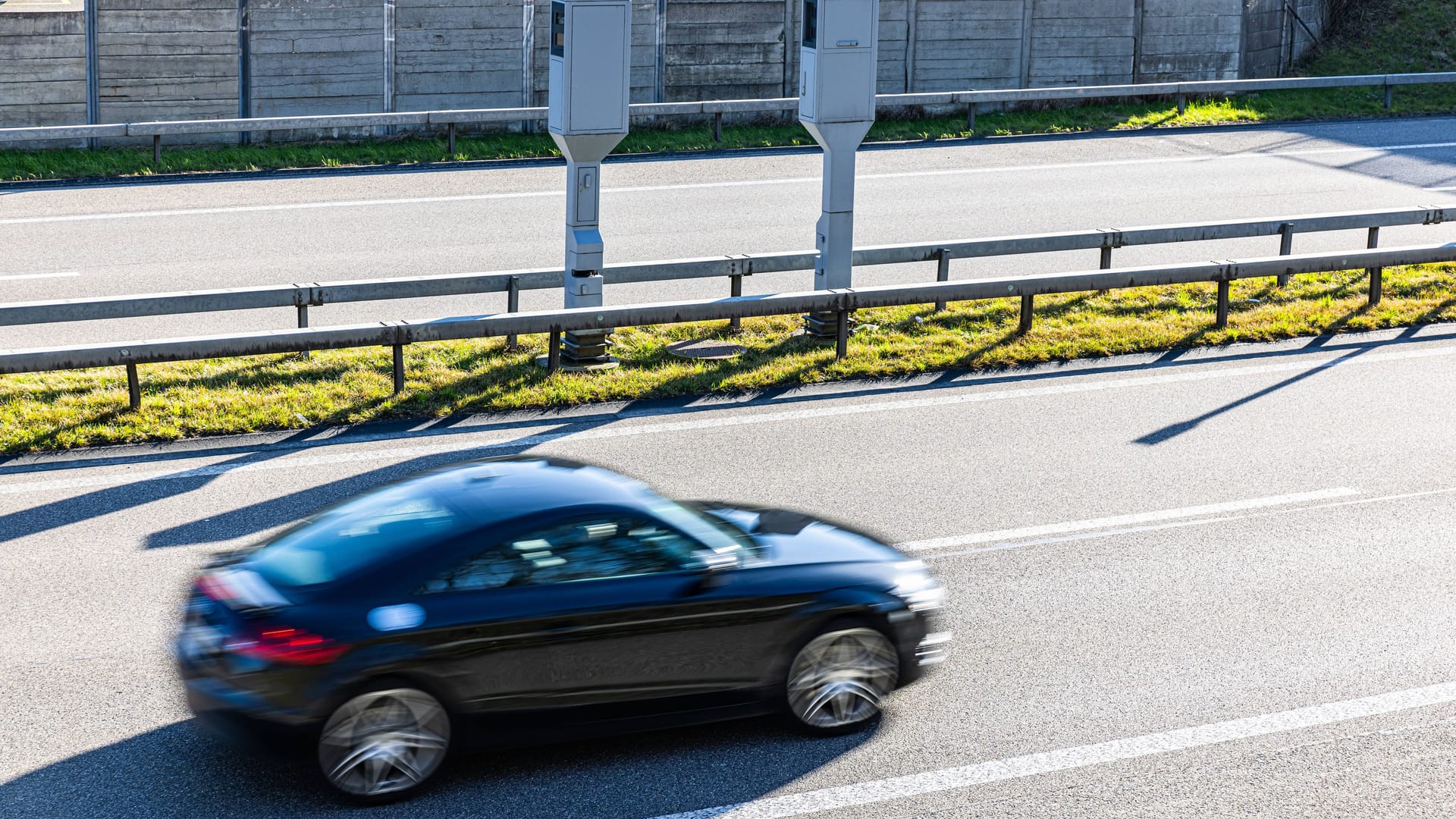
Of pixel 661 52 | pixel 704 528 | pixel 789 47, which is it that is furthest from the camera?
pixel 789 47

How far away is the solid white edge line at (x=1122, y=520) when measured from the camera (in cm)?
902

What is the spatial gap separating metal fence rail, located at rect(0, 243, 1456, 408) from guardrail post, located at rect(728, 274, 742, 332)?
515 millimetres

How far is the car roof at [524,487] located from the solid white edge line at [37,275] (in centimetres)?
893

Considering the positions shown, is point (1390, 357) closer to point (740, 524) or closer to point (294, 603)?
point (740, 524)

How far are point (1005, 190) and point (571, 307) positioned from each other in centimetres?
843

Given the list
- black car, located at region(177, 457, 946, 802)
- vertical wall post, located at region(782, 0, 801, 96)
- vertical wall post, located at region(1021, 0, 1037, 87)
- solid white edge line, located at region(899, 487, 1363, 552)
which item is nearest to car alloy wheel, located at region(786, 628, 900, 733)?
black car, located at region(177, 457, 946, 802)

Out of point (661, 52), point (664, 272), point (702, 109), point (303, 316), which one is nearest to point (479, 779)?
point (303, 316)

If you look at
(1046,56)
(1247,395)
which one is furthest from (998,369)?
(1046,56)

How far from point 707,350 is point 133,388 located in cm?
437

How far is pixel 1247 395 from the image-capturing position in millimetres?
12117

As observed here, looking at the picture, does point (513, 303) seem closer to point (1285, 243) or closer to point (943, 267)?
point (943, 267)

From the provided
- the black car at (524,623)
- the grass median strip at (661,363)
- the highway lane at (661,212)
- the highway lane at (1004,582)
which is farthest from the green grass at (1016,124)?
the black car at (524,623)

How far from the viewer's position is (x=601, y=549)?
21.4 ft

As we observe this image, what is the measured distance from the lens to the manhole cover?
12.6 m
